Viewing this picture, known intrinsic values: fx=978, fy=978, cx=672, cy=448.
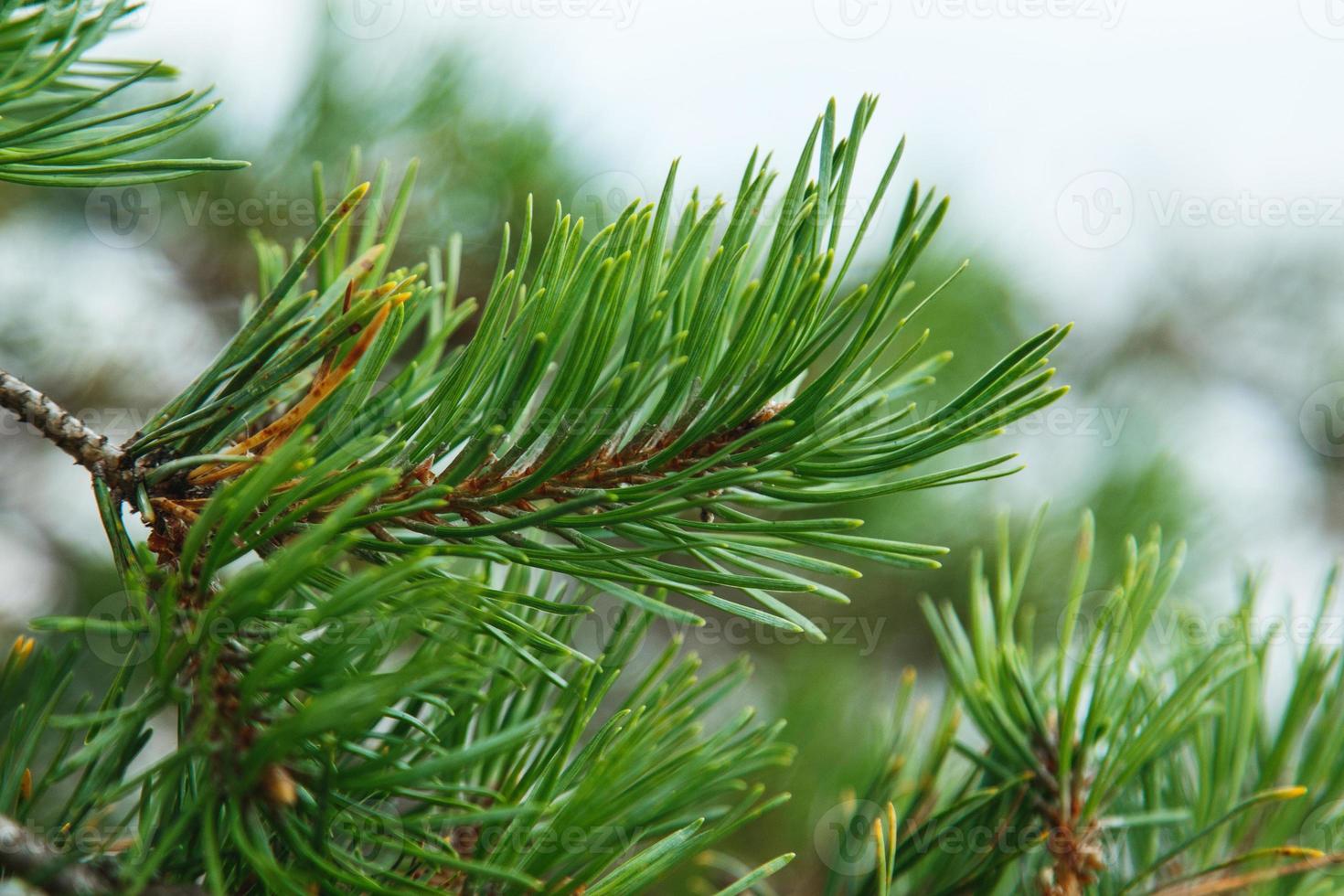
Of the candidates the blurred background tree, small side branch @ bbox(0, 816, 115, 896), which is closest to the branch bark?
small side branch @ bbox(0, 816, 115, 896)

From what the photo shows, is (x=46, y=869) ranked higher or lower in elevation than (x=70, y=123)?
lower

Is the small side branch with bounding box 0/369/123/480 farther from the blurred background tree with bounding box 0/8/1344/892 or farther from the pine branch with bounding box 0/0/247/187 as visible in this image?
the blurred background tree with bounding box 0/8/1344/892

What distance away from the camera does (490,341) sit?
250mm

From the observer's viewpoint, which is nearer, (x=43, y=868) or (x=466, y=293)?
(x=43, y=868)

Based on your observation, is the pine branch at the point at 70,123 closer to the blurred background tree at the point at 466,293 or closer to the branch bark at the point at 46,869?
the branch bark at the point at 46,869

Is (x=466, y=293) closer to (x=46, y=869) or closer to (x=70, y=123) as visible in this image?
(x=70, y=123)

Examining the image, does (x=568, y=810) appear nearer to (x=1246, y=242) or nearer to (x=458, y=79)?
(x=458, y=79)

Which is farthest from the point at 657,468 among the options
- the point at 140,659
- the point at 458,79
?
the point at 458,79

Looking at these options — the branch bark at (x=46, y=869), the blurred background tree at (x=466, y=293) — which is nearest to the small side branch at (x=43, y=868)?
the branch bark at (x=46, y=869)

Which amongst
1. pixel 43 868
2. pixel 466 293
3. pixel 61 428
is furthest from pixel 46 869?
pixel 466 293

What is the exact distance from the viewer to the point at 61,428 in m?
0.24

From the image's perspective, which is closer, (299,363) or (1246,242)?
(299,363)

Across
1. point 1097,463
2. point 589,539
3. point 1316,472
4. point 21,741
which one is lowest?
point 21,741

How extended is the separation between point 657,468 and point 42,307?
0.52 meters
